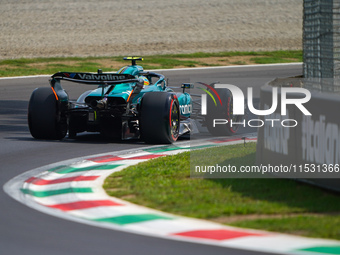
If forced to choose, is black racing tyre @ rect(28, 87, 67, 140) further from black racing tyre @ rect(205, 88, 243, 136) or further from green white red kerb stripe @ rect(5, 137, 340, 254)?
black racing tyre @ rect(205, 88, 243, 136)

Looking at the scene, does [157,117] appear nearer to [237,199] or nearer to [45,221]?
[237,199]

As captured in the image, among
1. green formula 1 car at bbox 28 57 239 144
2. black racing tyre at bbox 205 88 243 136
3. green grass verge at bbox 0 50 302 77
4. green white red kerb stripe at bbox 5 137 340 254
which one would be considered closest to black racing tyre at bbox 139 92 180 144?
green formula 1 car at bbox 28 57 239 144

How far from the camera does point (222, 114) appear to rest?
1337 cm

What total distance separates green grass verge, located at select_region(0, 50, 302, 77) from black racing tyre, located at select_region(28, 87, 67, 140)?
14958mm

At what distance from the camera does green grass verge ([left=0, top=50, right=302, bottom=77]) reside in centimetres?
2872

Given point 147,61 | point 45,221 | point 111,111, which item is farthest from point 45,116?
point 147,61

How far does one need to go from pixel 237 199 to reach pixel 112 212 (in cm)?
134

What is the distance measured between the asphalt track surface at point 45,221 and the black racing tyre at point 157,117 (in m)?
0.38

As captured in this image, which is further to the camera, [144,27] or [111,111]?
[144,27]

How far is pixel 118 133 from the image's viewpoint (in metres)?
12.5

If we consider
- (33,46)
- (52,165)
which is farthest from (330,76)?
(33,46)

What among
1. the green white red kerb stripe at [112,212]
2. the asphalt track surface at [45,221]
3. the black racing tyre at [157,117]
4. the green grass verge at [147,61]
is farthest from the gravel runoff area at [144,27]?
the green white red kerb stripe at [112,212]

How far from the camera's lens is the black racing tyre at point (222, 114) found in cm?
1325

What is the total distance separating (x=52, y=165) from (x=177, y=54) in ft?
82.1
